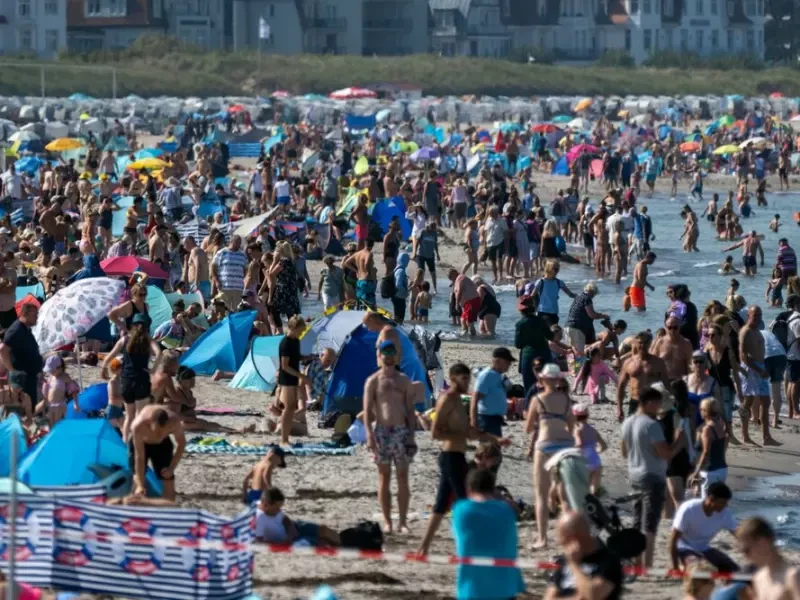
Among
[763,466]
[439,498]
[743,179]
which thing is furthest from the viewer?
[743,179]

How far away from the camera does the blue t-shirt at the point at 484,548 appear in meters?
7.80

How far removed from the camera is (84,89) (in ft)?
253

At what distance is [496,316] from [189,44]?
7280cm

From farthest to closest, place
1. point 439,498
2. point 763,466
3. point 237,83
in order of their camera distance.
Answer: point 237,83 < point 763,466 < point 439,498

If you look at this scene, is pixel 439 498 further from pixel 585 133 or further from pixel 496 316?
pixel 585 133

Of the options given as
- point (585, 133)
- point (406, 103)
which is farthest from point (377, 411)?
point (406, 103)

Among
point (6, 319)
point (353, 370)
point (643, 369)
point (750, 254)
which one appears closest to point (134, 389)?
point (353, 370)

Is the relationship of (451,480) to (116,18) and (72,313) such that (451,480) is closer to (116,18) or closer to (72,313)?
(72,313)

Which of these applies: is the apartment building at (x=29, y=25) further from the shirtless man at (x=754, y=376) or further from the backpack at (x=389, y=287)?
the shirtless man at (x=754, y=376)

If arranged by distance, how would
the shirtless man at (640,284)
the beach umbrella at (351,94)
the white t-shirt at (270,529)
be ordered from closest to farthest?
the white t-shirt at (270,529), the shirtless man at (640,284), the beach umbrella at (351,94)

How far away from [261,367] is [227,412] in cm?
125

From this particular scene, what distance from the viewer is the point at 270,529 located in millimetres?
9680

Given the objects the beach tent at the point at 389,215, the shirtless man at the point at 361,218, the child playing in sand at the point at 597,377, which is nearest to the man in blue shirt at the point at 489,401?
the child playing in sand at the point at 597,377

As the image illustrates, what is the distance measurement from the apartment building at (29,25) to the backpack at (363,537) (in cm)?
8126
